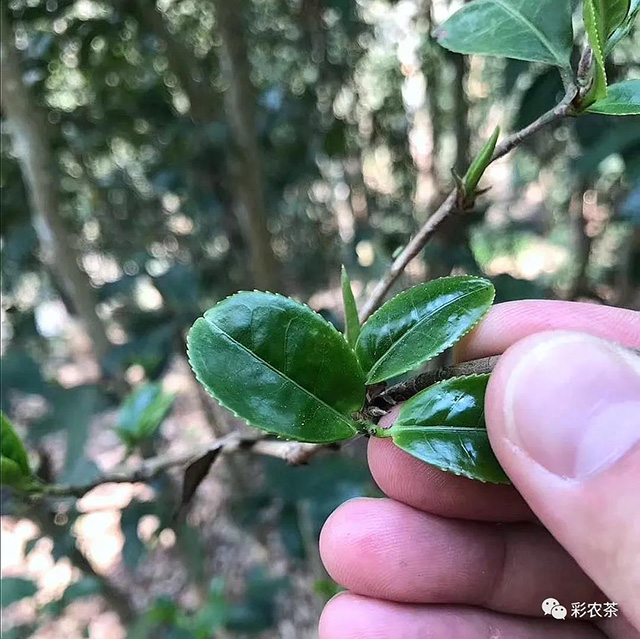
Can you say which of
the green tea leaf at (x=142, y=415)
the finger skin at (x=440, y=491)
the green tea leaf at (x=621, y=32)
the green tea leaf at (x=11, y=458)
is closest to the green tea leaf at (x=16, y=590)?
the green tea leaf at (x=142, y=415)

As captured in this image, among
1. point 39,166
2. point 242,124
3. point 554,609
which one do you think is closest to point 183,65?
point 242,124

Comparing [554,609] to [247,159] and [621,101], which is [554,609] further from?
[247,159]

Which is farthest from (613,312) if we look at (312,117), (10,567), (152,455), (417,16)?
(10,567)

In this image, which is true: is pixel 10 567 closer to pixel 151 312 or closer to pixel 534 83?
pixel 151 312

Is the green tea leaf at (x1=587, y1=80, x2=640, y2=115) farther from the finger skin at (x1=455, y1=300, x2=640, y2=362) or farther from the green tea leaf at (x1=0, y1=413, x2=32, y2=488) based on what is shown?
the green tea leaf at (x1=0, y1=413, x2=32, y2=488)

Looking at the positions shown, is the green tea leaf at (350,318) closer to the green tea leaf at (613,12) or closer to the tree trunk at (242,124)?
the green tea leaf at (613,12)

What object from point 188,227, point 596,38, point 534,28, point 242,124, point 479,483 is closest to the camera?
point 596,38

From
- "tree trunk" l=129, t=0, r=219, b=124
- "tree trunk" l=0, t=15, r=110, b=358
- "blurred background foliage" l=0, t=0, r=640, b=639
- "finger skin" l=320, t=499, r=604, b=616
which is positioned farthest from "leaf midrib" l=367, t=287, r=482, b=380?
"tree trunk" l=129, t=0, r=219, b=124
